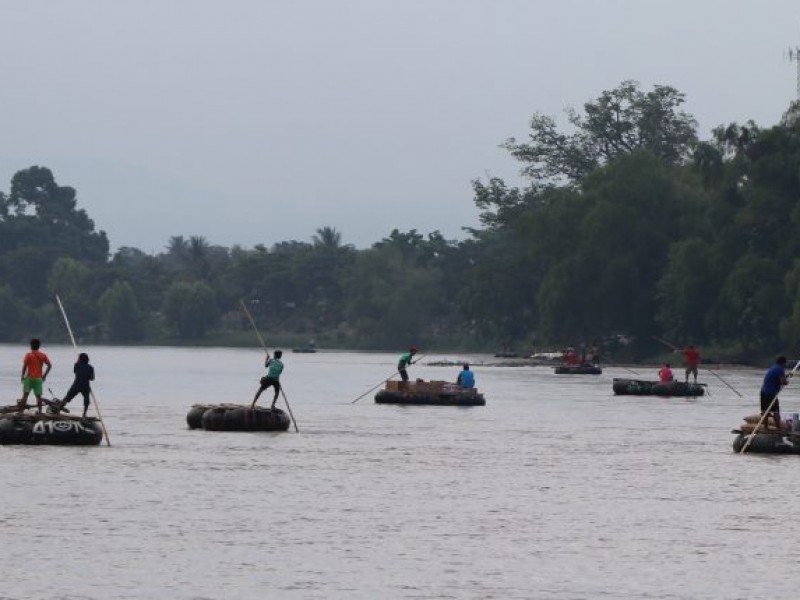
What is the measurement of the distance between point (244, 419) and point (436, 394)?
1586 centimetres

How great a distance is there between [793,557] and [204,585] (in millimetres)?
7834

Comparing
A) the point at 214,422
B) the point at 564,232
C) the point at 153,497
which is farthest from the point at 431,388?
the point at 564,232

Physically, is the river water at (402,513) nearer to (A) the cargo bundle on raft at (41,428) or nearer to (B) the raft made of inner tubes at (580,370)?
(A) the cargo bundle on raft at (41,428)

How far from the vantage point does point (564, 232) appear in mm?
128125

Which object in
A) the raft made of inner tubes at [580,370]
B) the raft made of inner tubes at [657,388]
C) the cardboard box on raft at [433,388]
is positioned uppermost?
the raft made of inner tubes at [580,370]

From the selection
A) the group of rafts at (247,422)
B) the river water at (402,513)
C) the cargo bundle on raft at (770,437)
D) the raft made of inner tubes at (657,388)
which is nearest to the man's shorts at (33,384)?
the group of rafts at (247,422)

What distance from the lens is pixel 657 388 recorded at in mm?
71750

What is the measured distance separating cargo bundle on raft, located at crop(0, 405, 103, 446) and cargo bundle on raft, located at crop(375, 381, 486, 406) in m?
22.3

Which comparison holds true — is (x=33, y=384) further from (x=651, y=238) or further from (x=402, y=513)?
(x=651, y=238)

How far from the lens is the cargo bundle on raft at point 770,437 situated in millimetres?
38906

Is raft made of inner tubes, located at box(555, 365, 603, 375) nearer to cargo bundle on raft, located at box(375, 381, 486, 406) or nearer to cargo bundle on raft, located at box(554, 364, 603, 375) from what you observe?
cargo bundle on raft, located at box(554, 364, 603, 375)

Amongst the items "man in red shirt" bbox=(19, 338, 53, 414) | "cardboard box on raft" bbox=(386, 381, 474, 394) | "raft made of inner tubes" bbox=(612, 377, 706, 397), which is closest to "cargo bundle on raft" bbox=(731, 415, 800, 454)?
"man in red shirt" bbox=(19, 338, 53, 414)

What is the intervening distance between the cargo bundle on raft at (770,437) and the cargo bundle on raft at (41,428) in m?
13.2

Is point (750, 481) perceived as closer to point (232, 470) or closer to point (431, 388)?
point (232, 470)
